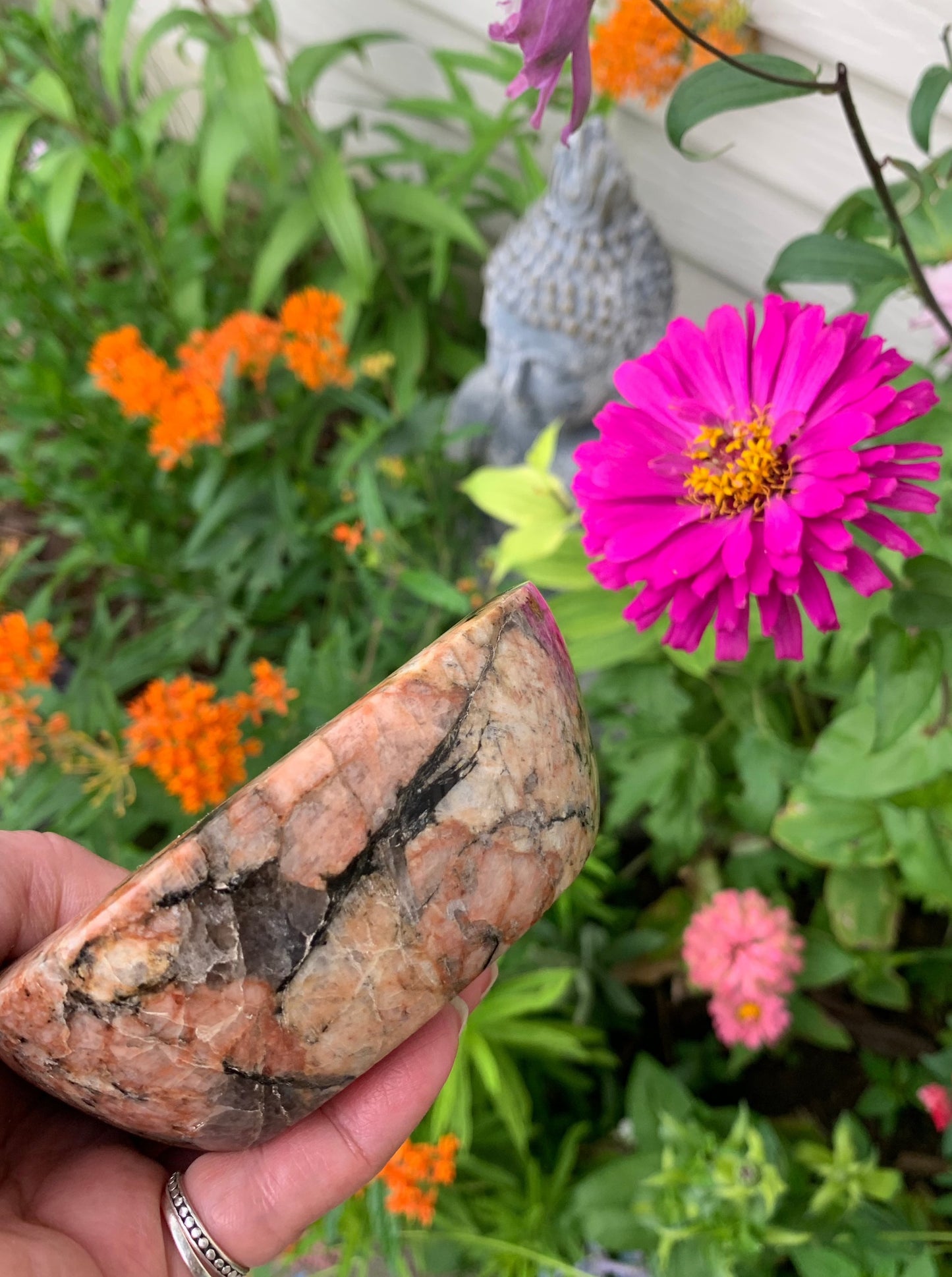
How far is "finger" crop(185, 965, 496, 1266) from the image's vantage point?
0.68 meters

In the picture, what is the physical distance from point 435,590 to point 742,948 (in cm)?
53

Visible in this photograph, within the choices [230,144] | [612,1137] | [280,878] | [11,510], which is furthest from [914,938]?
[11,510]

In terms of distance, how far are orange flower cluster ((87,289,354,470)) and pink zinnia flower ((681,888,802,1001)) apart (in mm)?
751

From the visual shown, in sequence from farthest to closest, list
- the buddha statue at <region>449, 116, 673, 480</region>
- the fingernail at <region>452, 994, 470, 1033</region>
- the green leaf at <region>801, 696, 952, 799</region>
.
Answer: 1. the buddha statue at <region>449, 116, 673, 480</region>
2. the green leaf at <region>801, 696, 952, 799</region>
3. the fingernail at <region>452, 994, 470, 1033</region>

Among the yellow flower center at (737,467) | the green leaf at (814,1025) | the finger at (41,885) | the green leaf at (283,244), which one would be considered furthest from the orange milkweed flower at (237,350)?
the green leaf at (814,1025)

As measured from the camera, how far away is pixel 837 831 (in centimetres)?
101

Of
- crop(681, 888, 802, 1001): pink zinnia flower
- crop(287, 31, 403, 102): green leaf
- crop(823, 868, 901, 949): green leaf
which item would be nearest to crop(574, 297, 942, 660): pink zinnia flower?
crop(681, 888, 802, 1001): pink zinnia flower

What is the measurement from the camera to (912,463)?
60 centimetres

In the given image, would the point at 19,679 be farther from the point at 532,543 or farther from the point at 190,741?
the point at 532,543

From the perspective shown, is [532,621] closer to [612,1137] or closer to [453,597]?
[453,597]

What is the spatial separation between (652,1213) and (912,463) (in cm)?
74

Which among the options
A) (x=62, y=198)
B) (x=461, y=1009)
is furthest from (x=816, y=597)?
(x=62, y=198)

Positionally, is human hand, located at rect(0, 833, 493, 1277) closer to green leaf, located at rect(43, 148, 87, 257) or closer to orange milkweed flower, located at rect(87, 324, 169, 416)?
orange milkweed flower, located at rect(87, 324, 169, 416)

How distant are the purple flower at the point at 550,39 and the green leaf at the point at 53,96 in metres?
0.93
